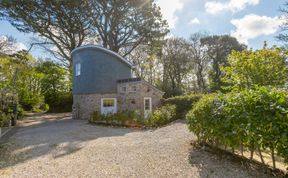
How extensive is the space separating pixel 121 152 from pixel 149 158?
3.43 ft

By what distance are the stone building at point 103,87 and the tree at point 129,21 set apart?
466 centimetres

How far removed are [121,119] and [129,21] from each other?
11.3 meters

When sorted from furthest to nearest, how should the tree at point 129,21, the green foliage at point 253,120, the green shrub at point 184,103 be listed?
the tree at point 129,21 → the green shrub at point 184,103 → the green foliage at point 253,120

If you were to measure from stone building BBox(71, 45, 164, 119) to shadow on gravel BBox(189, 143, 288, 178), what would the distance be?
9371mm

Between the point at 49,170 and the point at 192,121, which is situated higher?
the point at 192,121

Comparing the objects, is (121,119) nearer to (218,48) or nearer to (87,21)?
(87,21)

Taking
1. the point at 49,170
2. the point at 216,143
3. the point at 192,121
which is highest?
the point at 192,121

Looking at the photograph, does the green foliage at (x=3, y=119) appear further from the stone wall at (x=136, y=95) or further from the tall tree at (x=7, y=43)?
the stone wall at (x=136, y=95)

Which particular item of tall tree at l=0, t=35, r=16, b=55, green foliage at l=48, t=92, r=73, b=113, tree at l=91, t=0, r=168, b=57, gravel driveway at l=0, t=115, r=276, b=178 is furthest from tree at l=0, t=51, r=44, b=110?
gravel driveway at l=0, t=115, r=276, b=178

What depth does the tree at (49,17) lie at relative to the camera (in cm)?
1523

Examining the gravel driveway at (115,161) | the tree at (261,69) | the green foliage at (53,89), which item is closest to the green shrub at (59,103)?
the green foliage at (53,89)

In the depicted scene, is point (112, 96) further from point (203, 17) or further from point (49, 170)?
point (49, 170)

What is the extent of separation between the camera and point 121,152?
18.1 ft

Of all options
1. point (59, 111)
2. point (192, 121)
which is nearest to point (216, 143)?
point (192, 121)
